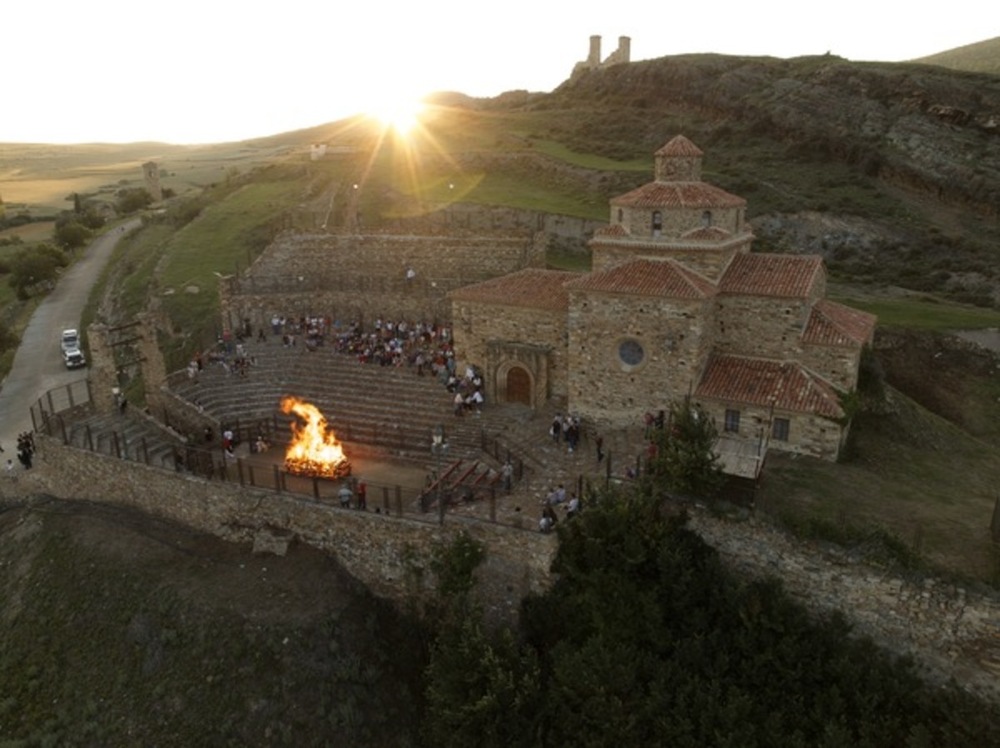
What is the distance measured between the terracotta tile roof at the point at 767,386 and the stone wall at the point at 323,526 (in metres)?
8.03

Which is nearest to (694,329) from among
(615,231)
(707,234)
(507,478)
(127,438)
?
(707,234)

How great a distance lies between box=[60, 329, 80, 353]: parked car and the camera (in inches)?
1670

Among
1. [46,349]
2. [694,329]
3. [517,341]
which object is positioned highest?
[694,329]

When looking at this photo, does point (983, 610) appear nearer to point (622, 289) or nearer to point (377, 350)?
point (622, 289)

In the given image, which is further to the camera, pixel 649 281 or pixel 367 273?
pixel 367 273

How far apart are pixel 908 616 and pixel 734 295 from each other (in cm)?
1104

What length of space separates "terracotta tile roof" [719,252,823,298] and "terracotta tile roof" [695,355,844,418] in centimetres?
230

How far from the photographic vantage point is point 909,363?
30.0 metres

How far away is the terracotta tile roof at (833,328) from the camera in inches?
870

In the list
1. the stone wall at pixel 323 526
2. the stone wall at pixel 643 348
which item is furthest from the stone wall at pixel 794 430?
the stone wall at pixel 323 526

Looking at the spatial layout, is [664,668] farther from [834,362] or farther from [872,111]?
[872,111]

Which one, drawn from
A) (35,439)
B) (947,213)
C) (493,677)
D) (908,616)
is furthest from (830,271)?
(35,439)

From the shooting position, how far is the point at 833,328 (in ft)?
74.0

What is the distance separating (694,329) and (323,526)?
1288 cm
